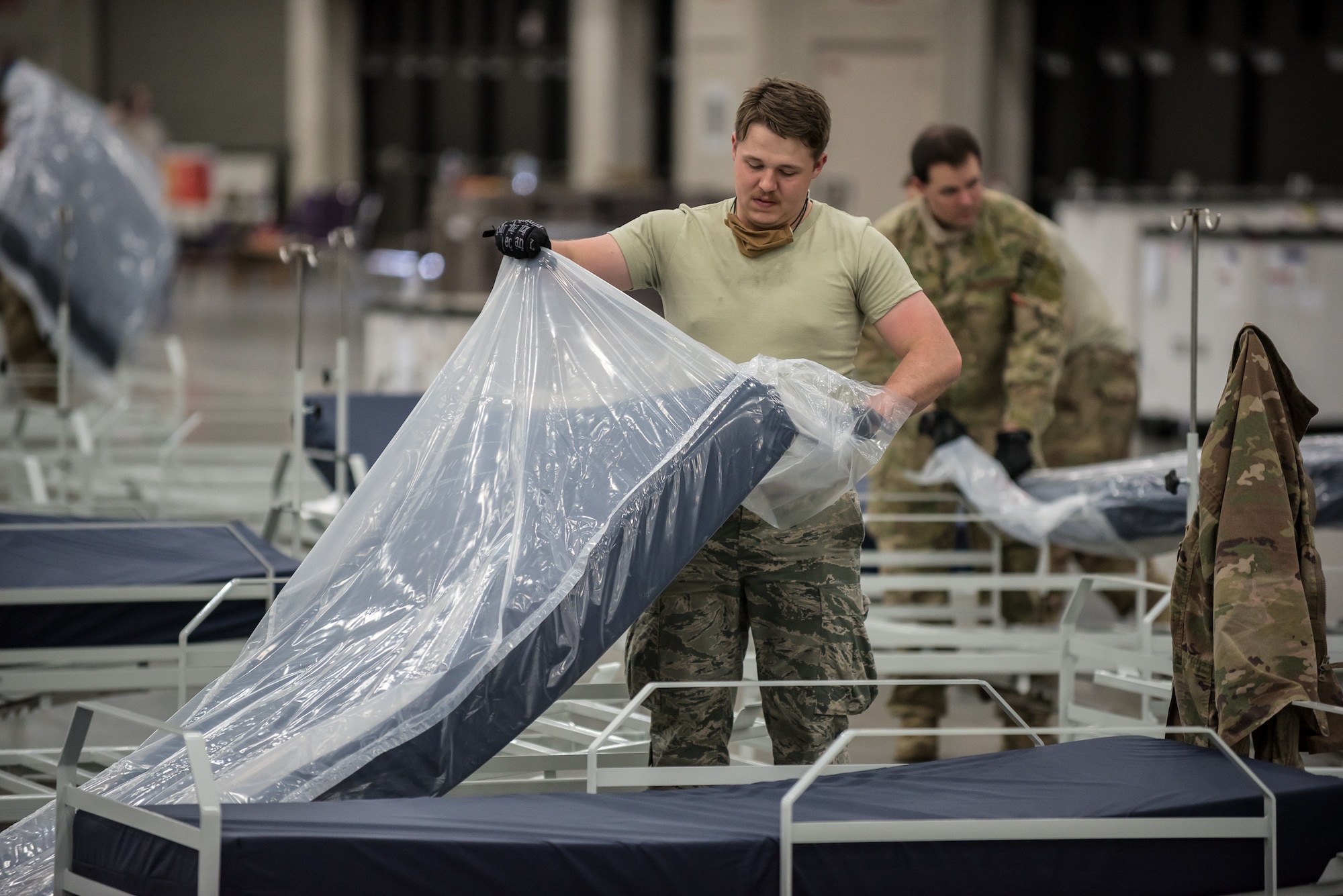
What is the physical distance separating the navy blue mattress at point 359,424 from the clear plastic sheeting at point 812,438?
6.67 feet

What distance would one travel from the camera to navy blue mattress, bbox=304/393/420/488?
4680 millimetres

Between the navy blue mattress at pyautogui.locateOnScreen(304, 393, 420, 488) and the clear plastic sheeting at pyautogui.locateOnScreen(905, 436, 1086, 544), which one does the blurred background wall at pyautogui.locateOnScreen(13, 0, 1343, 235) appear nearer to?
the navy blue mattress at pyautogui.locateOnScreen(304, 393, 420, 488)

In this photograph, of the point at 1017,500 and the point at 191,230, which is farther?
the point at 191,230

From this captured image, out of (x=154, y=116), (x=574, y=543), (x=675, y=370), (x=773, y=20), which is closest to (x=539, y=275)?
(x=675, y=370)

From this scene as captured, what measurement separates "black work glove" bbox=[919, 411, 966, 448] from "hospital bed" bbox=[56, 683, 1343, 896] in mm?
1595

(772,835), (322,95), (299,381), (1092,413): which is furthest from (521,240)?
(322,95)

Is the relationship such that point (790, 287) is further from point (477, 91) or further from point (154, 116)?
point (154, 116)

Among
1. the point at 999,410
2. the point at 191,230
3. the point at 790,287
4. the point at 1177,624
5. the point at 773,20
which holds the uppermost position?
the point at 773,20

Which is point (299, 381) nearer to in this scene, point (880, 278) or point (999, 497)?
point (999, 497)

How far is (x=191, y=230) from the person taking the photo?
19219 millimetres

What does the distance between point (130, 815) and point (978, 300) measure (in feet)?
8.36

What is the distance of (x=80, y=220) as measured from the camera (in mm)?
Result: 6727

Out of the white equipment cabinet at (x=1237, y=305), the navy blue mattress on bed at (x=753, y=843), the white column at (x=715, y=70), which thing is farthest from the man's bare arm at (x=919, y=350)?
the white column at (x=715, y=70)

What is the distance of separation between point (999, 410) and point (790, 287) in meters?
1.89
